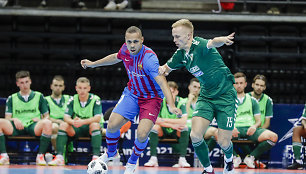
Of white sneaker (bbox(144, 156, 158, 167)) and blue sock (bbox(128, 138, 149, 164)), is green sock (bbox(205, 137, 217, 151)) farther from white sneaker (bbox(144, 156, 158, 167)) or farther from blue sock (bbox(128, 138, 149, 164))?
blue sock (bbox(128, 138, 149, 164))

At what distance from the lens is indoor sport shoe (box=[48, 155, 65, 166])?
889 centimetres

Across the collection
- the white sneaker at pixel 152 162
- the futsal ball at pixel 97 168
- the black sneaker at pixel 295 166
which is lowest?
the black sneaker at pixel 295 166

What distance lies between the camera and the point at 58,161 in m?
8.96

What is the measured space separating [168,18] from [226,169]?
5812mm

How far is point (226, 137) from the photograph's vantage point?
654 centimetres

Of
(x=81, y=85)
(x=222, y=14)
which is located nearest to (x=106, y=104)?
(x=81, y=85)

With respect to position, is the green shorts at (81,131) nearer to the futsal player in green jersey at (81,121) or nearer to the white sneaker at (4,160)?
the futsal player in green jersey at (81,121)

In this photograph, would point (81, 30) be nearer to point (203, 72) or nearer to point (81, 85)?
point (81, 85)

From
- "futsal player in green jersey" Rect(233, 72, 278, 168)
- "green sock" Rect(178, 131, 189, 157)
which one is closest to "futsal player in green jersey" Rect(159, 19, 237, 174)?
"futsal player in green jersey" Rect(233, 72, 278, 168)

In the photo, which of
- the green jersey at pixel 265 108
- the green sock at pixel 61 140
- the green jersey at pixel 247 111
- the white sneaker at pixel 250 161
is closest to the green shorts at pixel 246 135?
the green jersey at pixel 247 111

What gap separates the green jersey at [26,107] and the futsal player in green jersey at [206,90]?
394 cm

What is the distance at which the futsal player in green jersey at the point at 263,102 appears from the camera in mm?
10047

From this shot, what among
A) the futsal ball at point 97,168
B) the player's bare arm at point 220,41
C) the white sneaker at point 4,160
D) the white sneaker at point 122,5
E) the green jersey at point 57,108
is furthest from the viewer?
the white sneaker at point 122,5

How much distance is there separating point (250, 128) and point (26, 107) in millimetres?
4091
